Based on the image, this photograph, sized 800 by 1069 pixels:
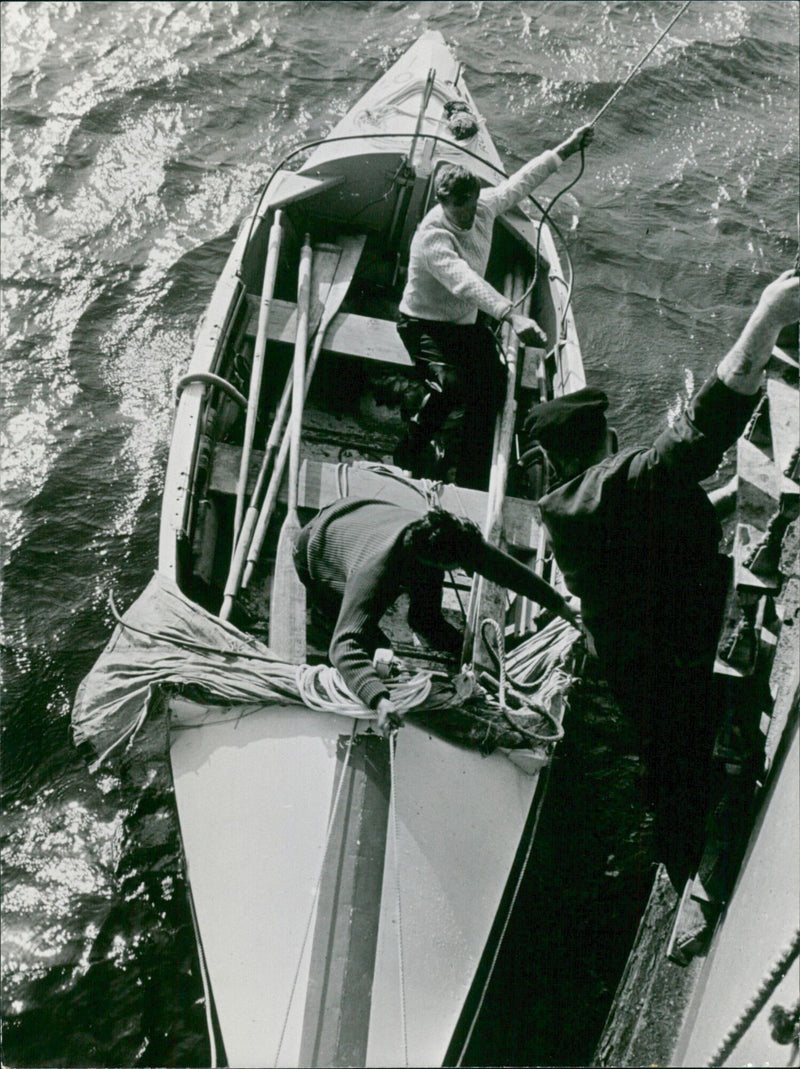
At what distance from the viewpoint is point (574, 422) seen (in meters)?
4.31

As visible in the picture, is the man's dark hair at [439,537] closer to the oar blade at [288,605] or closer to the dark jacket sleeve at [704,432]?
the dark jacket sleeve at [704,432]

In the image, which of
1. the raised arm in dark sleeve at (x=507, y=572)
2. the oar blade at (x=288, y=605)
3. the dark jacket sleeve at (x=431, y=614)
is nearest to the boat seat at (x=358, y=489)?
the oar blade at (x=288, y=605)

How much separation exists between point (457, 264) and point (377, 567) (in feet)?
7.84

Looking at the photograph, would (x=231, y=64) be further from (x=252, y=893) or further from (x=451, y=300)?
(x=252, y=893)

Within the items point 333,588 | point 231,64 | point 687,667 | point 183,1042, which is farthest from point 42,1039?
point 231,64

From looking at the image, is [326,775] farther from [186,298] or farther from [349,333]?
[186,298]

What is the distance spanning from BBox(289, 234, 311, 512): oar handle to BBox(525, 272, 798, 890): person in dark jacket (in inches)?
79.2

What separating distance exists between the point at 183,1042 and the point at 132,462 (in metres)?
4.68

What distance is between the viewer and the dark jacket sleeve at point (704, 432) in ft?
12.0

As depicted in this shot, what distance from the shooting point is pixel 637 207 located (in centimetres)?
1155

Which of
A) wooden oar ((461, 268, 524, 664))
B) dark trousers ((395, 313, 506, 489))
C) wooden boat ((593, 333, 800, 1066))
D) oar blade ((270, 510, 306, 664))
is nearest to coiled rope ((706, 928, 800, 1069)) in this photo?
wooden boat ((593, 333, 800, 1066))

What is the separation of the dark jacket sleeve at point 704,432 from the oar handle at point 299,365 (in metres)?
2.60

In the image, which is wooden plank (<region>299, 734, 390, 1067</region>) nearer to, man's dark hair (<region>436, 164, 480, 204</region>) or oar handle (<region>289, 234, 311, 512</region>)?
oar handle (<region>289, 234, 311, 512</region>)

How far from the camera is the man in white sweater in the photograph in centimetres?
616
